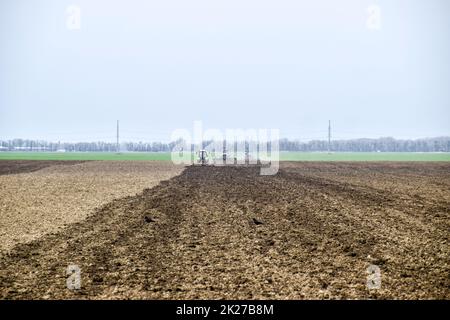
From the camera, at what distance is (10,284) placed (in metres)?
8.42

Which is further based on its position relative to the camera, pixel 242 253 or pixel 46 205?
pixel 46 205

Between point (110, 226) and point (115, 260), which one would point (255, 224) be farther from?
point (115, 260)

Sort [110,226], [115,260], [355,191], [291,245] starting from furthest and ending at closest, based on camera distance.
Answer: [355,191], [110,226], [291,245], [115,260]

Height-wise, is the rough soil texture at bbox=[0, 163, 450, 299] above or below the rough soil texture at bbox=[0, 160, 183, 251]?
below

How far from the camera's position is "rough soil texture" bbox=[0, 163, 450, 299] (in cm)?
801

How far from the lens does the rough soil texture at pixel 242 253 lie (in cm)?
801

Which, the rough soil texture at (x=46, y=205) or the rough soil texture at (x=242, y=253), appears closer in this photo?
the rough soil texture at (x=242, y=253)

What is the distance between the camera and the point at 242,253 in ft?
34.8

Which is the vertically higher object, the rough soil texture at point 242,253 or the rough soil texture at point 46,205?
the rough soil texture at point 46,205

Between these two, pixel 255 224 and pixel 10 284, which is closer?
pixel 10 284

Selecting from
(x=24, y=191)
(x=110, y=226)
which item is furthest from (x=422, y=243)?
(x=24, y=191)

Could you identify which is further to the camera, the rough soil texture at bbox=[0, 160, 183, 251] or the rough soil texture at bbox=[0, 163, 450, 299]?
the rough soil texture at bbox=[0, 160, 183, 251]
